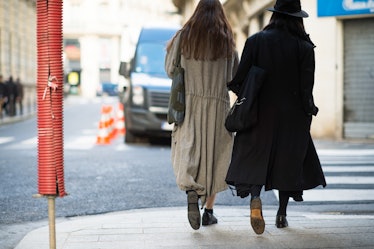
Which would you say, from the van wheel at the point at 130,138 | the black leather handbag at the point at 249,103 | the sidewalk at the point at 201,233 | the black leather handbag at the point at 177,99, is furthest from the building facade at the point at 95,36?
the black leather handbag at the point at 249,103

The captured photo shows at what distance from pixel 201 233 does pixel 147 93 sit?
29.9 feet

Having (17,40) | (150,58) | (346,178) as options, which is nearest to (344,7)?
(150,58)

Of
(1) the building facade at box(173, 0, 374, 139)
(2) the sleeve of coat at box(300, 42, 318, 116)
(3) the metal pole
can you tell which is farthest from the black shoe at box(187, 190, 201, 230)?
(1) the building facade at box(173, 0, 374, 139)

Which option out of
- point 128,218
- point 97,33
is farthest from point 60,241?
point 97,33

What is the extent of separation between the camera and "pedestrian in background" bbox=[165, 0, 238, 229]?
5.18 metres

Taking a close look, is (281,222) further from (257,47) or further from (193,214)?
(257,47)

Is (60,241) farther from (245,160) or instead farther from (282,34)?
(282,34)

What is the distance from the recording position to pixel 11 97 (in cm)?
3116

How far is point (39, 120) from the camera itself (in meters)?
3.86

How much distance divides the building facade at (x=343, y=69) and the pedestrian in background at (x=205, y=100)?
37.4 feet

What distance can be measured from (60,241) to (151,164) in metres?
5.72

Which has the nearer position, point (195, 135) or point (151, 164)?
point (195, 135)

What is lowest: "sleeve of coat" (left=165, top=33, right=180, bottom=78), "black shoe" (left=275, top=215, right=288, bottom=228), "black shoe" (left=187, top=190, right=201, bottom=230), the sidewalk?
the sidewalk

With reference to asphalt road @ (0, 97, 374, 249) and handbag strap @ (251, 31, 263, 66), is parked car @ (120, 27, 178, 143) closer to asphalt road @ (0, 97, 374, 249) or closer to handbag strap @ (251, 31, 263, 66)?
asphalt road @ (0, 97, 374, 249)
